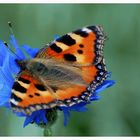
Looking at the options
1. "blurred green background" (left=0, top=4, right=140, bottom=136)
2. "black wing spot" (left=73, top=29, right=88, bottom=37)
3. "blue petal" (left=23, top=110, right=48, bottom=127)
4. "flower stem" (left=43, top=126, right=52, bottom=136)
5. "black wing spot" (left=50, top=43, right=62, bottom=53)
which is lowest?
"blurred green background" (left=0, top=4, right=140, bottom=136)

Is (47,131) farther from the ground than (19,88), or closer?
closer

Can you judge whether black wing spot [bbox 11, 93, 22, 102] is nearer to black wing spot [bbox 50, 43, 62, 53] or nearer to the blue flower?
the blue flower

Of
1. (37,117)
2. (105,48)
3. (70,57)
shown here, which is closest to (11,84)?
(37,117)

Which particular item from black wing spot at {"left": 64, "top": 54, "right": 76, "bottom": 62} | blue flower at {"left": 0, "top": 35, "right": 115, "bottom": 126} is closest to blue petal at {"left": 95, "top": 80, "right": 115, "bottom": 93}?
blue flower at {"left": 0, "top": 35, "right": 115, "bottom": 126}

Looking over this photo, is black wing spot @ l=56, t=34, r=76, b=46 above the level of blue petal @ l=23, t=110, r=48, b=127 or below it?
above

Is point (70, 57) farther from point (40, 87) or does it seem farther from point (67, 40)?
point (40, 87)

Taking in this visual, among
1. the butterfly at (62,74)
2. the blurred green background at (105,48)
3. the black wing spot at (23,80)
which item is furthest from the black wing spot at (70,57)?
the blurred green background at (105,48)

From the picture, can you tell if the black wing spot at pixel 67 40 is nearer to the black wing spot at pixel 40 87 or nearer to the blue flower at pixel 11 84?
the blue flower at pixel 11 84

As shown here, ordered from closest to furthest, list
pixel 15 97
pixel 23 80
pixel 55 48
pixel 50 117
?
pixel 15 97
pixel 23 80
pixel 50 117
pixel 55 48
